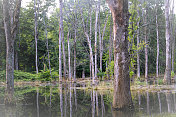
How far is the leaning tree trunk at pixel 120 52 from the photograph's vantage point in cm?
737

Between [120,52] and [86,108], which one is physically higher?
[120,52]

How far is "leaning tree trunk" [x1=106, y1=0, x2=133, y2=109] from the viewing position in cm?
737

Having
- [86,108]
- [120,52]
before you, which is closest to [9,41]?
[86,108]

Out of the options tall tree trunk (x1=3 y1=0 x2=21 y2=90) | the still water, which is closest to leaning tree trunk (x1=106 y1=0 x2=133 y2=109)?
the still water

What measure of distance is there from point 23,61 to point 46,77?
652 inches

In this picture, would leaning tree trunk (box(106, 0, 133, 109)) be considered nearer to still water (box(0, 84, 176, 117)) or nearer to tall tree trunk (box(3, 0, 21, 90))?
still water (box(0, 84, 176, 117))

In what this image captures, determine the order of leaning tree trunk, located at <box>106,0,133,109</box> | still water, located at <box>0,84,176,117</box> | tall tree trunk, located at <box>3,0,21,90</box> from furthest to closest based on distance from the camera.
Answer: tall tree trunk, located at <box>3,0,21,90</box> < leaning tree trunk, located at <box>106,0,133,109</box> < still water, located at <box>0,84,176,117</box>

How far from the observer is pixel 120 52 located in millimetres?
7480

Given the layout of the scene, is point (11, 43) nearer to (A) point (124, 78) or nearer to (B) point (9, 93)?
(B) point (9, 93)

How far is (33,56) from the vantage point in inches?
1555

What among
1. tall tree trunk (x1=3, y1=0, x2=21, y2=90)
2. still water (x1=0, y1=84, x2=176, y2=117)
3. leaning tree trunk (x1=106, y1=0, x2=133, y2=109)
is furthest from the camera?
tall tree trunk (x1=3, y1=0, x2=21, y2=90)

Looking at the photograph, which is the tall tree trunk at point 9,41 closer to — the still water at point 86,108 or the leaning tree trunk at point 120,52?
the still water at point 86,108

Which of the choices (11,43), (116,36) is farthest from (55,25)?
(116,36)

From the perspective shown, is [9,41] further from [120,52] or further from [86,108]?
[120,52]
